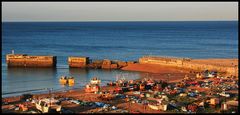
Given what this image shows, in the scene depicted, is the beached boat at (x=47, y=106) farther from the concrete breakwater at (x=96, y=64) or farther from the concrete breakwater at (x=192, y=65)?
the concrete breakwater at (x=96, y=64)

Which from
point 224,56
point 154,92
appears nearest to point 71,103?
point 154,92

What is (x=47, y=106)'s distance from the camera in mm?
33438

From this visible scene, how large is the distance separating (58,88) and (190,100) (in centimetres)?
1606

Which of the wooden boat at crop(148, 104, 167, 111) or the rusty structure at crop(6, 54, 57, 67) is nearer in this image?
the wooden boat at crop(148, 104, 167, 111)

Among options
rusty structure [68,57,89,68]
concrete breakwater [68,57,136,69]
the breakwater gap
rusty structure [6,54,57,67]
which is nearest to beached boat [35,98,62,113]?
concrete breakwater [68,57,136,69]

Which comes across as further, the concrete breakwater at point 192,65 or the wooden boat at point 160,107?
the concrete breakwater at point 192,65

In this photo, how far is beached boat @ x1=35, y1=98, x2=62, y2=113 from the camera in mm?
32909

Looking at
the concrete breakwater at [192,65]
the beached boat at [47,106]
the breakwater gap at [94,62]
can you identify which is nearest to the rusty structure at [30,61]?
the breakwater gap at [94,62]

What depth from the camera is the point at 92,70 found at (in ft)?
211

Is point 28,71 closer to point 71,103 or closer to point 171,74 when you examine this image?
point 171,74

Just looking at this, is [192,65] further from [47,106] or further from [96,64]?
[47,106]

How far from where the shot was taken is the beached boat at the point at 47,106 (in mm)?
32909

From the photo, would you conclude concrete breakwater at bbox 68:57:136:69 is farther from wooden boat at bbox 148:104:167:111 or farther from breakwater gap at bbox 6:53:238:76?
wooden boat at bbox 148:104:167:111

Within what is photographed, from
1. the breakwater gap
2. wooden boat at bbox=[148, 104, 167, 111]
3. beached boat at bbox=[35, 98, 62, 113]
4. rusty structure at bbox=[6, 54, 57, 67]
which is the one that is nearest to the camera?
beached boat at bbox=[35, 98, 62, 113]
